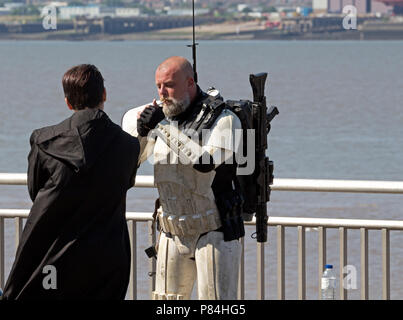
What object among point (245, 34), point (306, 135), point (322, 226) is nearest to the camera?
point (322, 226)

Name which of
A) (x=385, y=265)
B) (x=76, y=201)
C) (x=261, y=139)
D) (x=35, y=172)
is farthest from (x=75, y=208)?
(x=385, y=265)

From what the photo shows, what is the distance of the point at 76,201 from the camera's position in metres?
5.99

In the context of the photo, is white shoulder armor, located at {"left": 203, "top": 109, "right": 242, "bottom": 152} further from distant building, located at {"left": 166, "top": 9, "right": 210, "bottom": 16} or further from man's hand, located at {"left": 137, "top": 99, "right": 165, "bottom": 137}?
distant building, located at {"left": 166, "top": 9, "right": 210, "bottom": 16}


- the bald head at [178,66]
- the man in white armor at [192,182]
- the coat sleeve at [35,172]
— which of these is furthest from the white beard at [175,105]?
the coat sleeve at [35,172]

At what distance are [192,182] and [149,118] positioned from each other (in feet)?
1.25

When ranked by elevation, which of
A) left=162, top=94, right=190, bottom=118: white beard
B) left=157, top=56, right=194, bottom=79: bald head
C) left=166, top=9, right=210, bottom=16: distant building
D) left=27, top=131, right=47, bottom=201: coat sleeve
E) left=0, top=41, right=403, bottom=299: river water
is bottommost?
left=166, top=9, right=210, bottom=16: distant building

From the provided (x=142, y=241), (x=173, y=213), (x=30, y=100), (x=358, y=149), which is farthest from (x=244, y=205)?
(x=30, y=100)

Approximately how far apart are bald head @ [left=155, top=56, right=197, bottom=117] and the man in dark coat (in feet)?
1.62

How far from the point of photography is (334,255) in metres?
15.1

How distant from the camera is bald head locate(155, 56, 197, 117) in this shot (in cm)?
647

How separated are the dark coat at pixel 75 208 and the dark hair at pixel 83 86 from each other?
5cm

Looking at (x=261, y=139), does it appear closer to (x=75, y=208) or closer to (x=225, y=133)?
(x=225, y=133)

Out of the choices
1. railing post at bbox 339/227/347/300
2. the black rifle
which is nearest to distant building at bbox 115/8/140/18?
railing post at bbox 339/227/347/300
